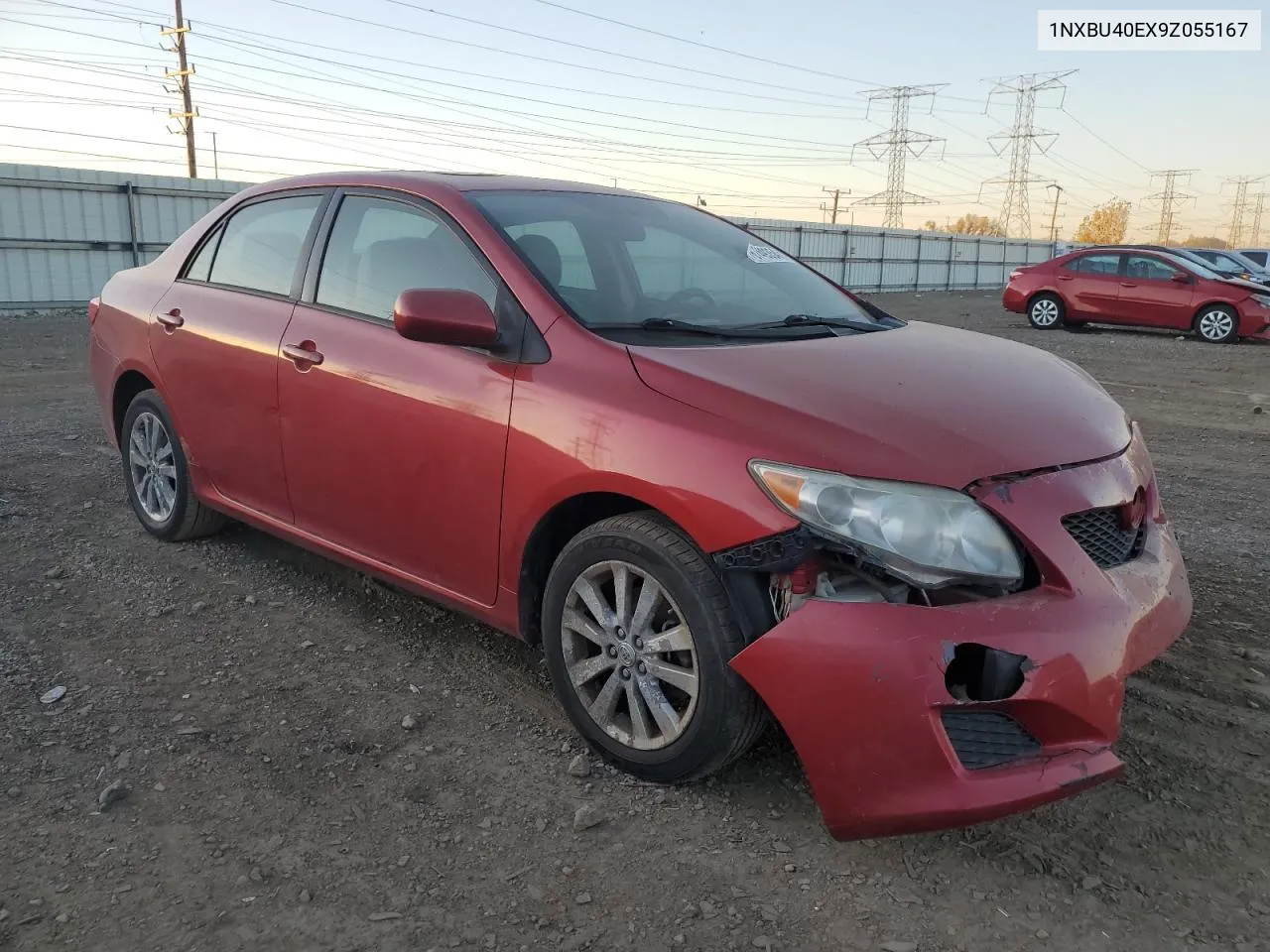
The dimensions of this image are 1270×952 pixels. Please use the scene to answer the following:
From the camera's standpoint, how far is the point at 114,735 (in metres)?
2.97

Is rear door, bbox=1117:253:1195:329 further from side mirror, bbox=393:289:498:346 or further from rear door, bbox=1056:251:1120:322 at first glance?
side mirror, bbox=393:289:498:346

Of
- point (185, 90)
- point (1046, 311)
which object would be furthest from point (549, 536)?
point (185, 90)

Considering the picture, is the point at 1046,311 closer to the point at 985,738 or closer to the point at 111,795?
the point at 985,738

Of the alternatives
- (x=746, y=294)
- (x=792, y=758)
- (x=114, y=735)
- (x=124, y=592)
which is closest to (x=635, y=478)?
(x=792, y=758)

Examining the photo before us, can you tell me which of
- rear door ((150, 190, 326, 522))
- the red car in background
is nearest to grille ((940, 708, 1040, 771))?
rear door ((150, 190, 326, 522))

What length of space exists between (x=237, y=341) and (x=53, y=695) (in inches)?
56.6

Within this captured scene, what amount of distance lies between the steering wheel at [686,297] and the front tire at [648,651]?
894 millimetres

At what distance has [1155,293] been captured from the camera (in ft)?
54.1

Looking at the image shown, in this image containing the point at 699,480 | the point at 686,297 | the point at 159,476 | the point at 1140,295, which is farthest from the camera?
the point at 1140,295

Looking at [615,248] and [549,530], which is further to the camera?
[615,248]

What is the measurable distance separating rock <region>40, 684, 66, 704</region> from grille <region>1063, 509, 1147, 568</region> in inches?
119

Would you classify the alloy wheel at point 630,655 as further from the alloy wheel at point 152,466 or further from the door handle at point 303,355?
the alloy wheel at point 152,466

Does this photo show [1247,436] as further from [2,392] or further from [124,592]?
[2,392]

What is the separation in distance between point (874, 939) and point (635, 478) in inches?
46.9
